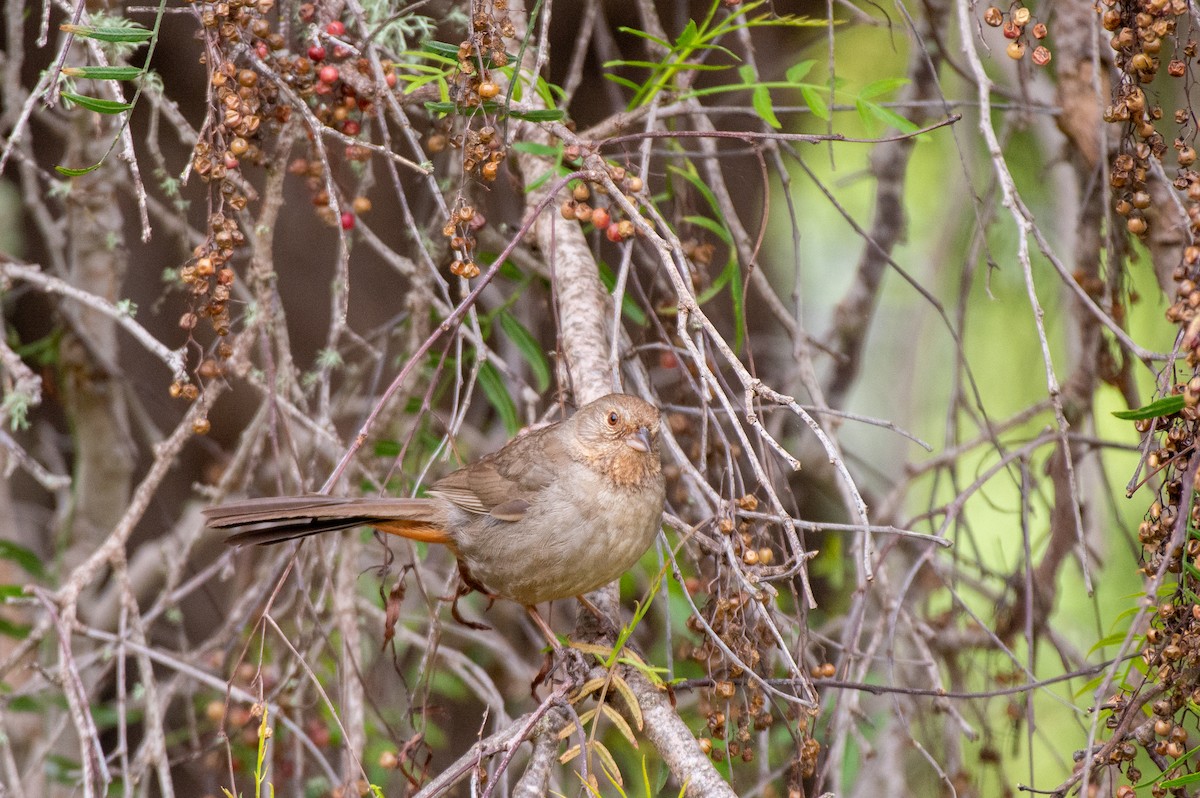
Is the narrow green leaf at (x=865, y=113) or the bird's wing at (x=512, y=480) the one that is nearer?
the narrow green leaf at (x=865, y=113)

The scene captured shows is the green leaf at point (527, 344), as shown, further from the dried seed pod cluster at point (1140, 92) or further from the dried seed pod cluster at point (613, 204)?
the dried seed pod cluster at point (1140, 92)

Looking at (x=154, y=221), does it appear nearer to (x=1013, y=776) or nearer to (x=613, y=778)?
(x=613, y=778)

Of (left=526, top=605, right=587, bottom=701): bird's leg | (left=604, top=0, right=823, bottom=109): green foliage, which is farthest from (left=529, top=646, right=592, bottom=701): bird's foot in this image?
(left=604, top=0, right=823, bottom=109): green foliage

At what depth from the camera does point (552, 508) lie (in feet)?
10.8

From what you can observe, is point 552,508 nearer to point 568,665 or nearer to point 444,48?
point 568,665

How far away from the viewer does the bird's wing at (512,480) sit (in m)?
3.32

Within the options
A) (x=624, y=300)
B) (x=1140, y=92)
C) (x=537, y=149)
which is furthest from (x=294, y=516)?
(x=1140, y=92)

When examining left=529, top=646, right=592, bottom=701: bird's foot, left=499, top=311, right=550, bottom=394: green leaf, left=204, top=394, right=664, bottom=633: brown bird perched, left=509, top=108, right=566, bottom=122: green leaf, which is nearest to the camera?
left=509, top=108, right=566, bottom=122: green leaf

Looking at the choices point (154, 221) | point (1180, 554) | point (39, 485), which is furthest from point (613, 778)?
point (39, 485)

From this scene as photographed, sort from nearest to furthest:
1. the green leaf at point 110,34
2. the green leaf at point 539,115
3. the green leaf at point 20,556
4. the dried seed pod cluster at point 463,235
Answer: the green leaf at point 110,34, the dried seed pod cluster at point 463,235, the green leaf at point 539,115, the green leaf at point 20,556

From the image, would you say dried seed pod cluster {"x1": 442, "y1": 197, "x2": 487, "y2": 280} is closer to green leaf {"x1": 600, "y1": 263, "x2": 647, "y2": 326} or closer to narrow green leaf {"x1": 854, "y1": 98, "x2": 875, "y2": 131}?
green leaf {"x1": 600, "y1": 263, "x2": 647, "y2": 326}

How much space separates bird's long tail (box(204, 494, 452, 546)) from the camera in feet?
9.04

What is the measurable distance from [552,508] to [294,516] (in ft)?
2.54

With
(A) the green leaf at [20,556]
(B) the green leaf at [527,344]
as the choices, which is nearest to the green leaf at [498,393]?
(B) the green leaf at [527,344]
